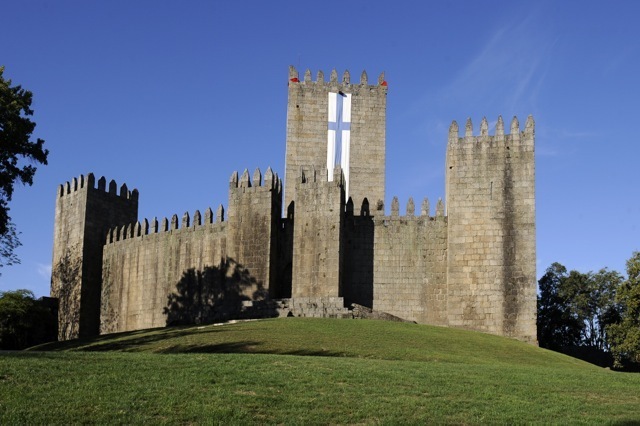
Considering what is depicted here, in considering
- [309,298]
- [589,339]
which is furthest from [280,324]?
[589,339]

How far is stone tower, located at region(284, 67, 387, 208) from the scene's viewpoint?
157ft

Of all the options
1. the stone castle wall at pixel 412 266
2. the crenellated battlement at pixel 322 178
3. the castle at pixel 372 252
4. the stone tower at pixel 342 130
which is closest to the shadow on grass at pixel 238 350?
the castle at pixel 372 252

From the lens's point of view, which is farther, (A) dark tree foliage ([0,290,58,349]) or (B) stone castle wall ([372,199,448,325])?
(A) dark tree foliage ([0,290,58,349])

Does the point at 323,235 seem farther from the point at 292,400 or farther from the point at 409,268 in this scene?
the point at 292,400

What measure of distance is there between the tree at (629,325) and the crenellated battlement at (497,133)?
28.8 feet

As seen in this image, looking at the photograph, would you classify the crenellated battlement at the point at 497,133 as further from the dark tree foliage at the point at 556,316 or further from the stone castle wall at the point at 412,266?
the dark tree foliage at the point at 556,316

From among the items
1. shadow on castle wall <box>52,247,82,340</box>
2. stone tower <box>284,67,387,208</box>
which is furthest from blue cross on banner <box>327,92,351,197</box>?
shadow on castle wall <box>52,247,82,340</box>

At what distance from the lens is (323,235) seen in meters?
38.4

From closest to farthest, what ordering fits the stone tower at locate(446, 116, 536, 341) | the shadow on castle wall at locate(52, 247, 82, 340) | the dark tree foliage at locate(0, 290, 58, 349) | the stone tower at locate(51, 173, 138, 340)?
the stone tower at locate(446, 116, 536, 341), the dark tree foliage at locate(0, 290, 58, 349), the shadow on castle wall at locate(52, 247, 82, 340), the stone tower at locate(51, 173, 138, 340)

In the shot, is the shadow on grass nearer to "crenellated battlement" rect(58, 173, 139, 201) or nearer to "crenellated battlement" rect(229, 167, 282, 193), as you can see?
"crenellated battlement" rect(229, 167, 282, 193)

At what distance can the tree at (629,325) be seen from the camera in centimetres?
4166

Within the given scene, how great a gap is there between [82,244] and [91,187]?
3.22 meters

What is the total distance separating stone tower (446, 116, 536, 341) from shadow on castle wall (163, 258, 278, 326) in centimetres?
816

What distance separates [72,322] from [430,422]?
3713 centimetres
